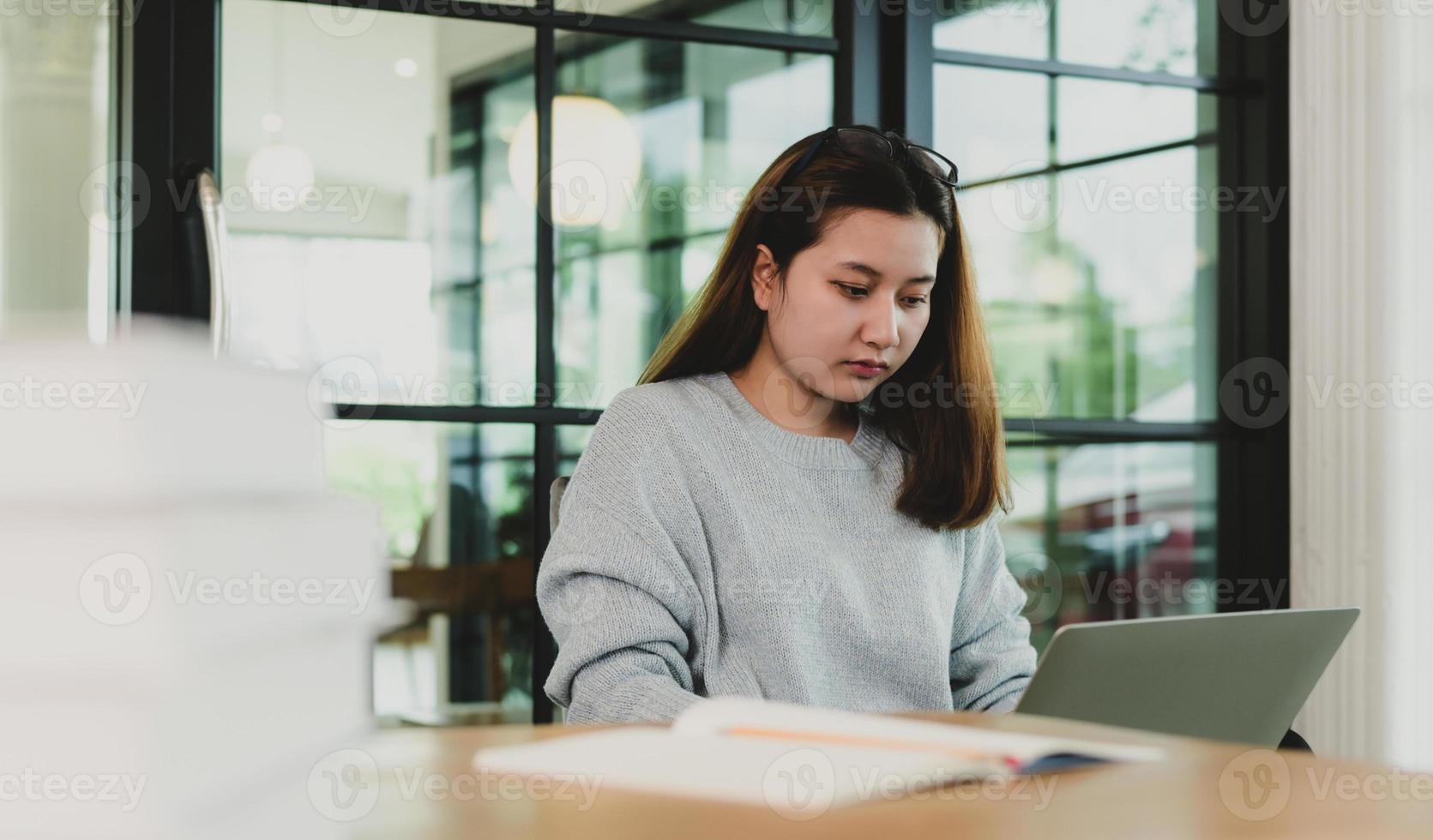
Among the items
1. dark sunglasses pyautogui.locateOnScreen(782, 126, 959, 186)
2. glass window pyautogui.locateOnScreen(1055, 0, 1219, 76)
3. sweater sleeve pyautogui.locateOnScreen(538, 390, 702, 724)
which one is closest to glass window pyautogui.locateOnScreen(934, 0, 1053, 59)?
glass window pyautogui.locateOnScreen(1055, 0, 1219, 76)

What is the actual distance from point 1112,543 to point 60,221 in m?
2.10

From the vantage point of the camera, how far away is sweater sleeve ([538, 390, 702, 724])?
1.28 m

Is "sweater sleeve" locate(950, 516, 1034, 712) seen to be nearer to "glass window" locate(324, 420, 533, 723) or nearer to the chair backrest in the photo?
the chair backrest

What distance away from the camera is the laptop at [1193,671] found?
928mm

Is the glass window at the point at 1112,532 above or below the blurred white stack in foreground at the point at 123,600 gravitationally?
below

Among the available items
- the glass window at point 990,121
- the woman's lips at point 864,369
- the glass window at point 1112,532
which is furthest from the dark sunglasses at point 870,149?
the glass window at point 1112,532

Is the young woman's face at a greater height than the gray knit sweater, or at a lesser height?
greater

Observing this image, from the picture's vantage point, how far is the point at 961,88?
2613mm

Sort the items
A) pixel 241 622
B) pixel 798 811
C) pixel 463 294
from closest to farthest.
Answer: pixel 241 622
pixel 798 811
pixel 463 294

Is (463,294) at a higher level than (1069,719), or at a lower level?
higher

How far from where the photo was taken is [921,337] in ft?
5.73

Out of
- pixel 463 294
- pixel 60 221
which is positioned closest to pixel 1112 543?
pixel 463 294

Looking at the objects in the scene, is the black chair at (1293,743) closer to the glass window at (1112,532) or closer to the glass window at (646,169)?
the glass window at (1112,532)

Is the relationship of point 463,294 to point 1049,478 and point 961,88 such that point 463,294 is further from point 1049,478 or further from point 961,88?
point 1049,478
